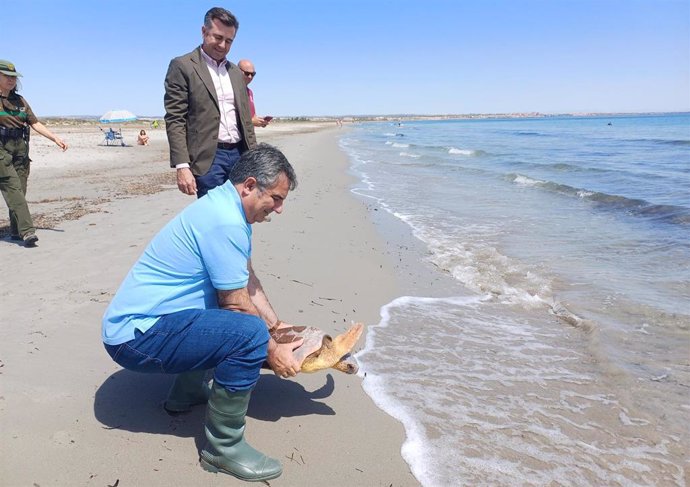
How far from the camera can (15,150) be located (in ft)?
19.4

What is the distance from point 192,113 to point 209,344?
6.80ft

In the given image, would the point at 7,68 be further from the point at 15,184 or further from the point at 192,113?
the point at 192,113

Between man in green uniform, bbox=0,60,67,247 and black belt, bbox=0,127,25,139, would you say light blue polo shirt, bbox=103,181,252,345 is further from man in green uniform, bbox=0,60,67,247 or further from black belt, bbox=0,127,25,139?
black belt, bbox=0,127,25,139

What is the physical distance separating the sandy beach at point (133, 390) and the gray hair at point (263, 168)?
4.26 feet

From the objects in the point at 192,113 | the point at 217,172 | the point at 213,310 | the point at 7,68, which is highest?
the point at 7,68

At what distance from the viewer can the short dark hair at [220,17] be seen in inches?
138

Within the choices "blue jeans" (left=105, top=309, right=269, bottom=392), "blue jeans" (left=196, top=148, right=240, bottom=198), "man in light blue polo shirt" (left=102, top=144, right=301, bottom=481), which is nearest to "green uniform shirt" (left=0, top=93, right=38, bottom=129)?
"blue jeans" (left=196, top=148, right=240, bottom=198)

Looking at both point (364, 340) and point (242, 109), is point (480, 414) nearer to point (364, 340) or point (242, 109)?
point (364, 340)

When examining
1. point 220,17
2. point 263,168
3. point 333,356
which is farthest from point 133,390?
point 220,17

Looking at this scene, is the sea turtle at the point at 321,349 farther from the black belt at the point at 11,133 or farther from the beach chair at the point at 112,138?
the beach chair at the point at 112,138

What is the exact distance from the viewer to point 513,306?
4.75 m

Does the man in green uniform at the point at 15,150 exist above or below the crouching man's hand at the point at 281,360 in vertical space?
above

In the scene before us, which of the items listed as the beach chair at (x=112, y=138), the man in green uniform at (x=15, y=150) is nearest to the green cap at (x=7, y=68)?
the man in green uniform at (x=15, y=150)

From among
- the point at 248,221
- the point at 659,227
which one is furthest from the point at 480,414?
the point at 659,227
